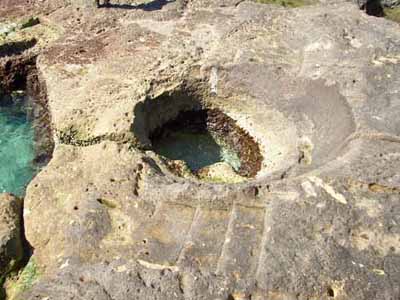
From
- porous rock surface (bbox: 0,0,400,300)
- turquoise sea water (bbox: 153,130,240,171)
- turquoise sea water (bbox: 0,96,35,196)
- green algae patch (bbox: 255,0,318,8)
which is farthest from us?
green algae patch (bbox: 255,0,318,8)

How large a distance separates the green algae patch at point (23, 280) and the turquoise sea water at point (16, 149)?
85.8 inches

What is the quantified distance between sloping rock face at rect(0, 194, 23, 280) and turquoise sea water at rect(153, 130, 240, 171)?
289 cm

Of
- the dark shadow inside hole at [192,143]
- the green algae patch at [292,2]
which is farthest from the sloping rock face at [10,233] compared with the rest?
the green algae patch at [292,2]

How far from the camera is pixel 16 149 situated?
9430mm

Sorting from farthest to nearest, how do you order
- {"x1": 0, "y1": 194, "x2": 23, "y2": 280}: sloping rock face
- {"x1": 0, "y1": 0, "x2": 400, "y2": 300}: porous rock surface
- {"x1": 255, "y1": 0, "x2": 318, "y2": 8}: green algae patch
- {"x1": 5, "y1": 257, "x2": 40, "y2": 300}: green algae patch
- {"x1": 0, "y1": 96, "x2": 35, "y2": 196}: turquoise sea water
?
{"x1": 255, "y1": 0, "x2": 318, "y2": 8}: green algae patch, {"x1": 0, "y1": 96, "x2": 35, "y2": 196}: turquoise sea water, {"x1": 0, "y1": 194, "x2": 23, "y2": 280}: sloping rock face, {"x1": 5, "y1": 257, "x2": 40, "y2": 300}: green algae patch, {"x1": 0, "y1": 0, "x2": 400, "y2": 300}: porous rock surface

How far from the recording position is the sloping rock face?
21.4ft

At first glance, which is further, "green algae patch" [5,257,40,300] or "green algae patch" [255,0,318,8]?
"green algae patch" [255,0,318,8]

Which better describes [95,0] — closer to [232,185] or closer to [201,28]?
[201,28]

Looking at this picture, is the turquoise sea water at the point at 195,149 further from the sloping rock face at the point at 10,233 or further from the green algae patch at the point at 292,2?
the green algae patch at the point at 292,2

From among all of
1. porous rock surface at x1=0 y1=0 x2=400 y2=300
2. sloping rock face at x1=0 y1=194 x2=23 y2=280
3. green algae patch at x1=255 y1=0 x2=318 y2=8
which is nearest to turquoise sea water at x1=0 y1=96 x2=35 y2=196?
porous rock surface at x1=0 y1=0 x2=400 y2=300

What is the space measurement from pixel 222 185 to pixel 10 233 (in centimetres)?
260

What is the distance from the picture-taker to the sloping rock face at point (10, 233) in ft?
21.4

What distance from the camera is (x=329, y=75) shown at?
9117mm

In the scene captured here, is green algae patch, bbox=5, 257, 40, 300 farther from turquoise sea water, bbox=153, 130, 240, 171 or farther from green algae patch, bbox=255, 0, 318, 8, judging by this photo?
green algae patch, bbox=255, 0, 318, 8
